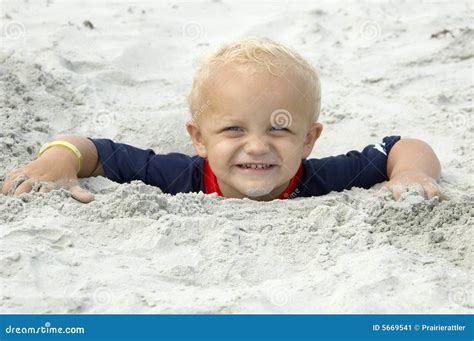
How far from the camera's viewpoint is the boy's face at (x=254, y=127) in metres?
2.70

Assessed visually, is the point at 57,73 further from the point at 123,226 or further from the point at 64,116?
the point at 123,226

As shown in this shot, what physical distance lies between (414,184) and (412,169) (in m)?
0.20

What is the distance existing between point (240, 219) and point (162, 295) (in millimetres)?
642

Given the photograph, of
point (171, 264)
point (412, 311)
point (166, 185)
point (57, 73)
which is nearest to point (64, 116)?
point (57, 73)

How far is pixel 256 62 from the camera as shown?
9.00 ft

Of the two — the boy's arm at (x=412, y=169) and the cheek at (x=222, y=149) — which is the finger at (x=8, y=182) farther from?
the boy's arm at (x=412, y=169)

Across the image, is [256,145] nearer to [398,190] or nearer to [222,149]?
[222,149]

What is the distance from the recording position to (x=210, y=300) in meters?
1.92

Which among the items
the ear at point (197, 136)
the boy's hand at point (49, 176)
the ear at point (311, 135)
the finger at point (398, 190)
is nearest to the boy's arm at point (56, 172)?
the boy's hand at point (49, 176)

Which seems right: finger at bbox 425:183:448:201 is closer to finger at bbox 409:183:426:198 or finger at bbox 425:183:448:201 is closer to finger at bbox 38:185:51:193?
finger at bbox 409:183:426:198

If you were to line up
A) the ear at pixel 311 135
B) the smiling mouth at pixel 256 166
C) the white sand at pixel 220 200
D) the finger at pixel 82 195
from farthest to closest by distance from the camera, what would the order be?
the ear at pixel 311 135, the smiling mouth at pixel 256 166, the finger at pixel 82 195, the white sand at pixel 220 200

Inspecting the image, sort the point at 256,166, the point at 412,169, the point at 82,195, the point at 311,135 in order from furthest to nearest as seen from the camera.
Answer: the point at 412,169, the point at 311,135, the point at 256,166, the point at 82,195

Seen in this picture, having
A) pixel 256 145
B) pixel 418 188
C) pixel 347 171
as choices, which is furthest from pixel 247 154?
pixel 418 188

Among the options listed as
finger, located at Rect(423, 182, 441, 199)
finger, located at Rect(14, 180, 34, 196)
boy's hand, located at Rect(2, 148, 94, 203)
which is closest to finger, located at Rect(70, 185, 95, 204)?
boy's hand, located at Rect(2, 148, 94, 203)
